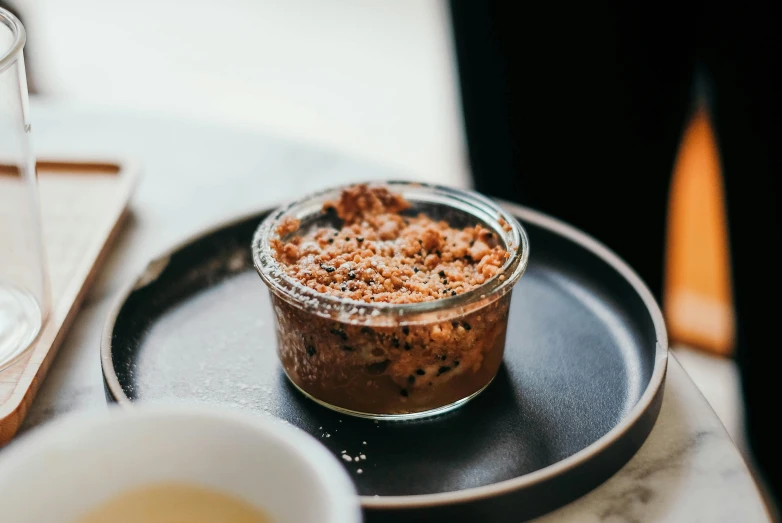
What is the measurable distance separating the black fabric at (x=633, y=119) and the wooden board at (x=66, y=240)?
776 millimetres

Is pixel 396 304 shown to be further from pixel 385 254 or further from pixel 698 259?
pixel 698 259

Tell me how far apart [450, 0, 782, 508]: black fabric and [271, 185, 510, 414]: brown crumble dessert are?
0.73m

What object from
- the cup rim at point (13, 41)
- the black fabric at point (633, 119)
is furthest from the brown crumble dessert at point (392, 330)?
the black fabric at point (633, 119)

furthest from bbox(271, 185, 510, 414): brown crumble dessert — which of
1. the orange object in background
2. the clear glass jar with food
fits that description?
the orange object in background

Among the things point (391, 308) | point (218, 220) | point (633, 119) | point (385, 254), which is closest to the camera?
point (391, 308)

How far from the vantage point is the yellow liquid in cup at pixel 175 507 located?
0.44 meters

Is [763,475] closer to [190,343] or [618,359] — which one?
[618,359]

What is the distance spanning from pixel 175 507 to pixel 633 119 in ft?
4.10

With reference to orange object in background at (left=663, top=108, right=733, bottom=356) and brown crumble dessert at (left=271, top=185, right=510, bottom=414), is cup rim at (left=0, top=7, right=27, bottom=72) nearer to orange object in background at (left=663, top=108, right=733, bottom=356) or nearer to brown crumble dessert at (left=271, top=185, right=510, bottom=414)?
brown crumble dessert at (left=271, top=185, right=510, bottom=414)

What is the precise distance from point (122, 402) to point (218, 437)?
24 cm

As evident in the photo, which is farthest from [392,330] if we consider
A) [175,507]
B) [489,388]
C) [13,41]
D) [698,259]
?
[698,259]

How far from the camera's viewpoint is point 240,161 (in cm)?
119

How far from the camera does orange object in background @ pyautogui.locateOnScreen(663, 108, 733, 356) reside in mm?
1876

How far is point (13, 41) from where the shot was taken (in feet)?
2.22
